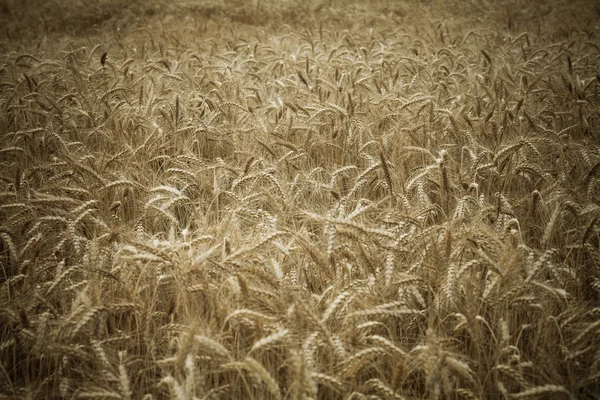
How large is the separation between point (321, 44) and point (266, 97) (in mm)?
3138

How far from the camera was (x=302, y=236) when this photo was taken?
5.33ft

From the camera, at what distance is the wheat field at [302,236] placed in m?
1.36

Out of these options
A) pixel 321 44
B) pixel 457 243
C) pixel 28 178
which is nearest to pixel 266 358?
pixel 457 243

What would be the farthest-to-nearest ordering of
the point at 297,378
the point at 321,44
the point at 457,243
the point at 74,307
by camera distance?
the point at 321,44 < the point at 457,243 < the point at 74,307 < the point at 297,378

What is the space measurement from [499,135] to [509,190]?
0.52m

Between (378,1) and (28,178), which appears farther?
(378,1)

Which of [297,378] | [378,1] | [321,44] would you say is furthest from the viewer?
[378,1]

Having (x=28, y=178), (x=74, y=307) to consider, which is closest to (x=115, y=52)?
(x=28, y=178)

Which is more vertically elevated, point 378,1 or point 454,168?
point 378,1

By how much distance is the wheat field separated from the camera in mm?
1358

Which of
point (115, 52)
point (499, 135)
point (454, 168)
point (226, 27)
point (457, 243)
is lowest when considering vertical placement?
point (457, 243)

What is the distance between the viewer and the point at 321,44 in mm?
6602

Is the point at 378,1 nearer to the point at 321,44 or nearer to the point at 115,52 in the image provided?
the point at 321,44

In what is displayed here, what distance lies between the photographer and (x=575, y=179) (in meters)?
2.50
